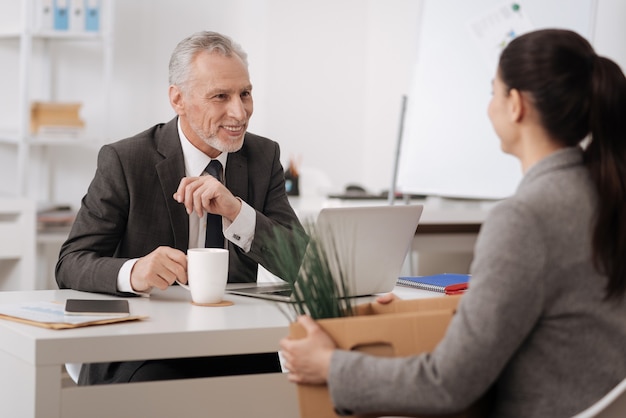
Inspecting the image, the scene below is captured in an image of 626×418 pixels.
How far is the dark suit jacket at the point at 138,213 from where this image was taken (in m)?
2.11

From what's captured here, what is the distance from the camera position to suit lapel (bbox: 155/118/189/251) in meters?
2.21

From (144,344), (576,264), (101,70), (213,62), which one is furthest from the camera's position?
(101,70)

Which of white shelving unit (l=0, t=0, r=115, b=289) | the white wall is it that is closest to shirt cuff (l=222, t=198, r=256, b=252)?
white shelving unit (l=0, t=0, r=115, b=289)

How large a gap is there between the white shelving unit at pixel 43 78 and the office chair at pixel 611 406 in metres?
3.99

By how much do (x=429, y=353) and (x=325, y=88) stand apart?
4.98m

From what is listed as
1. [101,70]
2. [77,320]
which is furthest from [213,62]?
[101,70]

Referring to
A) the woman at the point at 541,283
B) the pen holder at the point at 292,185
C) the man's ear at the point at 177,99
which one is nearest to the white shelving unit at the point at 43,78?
the pen holder at the point at 292,185

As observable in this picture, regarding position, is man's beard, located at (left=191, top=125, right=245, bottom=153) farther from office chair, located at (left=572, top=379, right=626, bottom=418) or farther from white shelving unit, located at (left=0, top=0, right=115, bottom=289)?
white shelving unit, located at (left=0, top=0, right=115, bottom=289)

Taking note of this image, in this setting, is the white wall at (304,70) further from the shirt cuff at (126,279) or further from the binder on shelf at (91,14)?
the shirt cuff at (126,279)

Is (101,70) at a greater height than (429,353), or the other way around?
(101,70)

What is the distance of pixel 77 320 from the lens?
1.61 meters

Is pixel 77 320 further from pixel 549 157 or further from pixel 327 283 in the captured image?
pixel 549 157

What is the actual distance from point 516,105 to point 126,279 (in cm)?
98

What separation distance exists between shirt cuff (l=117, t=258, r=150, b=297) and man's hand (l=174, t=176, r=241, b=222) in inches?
7.9
